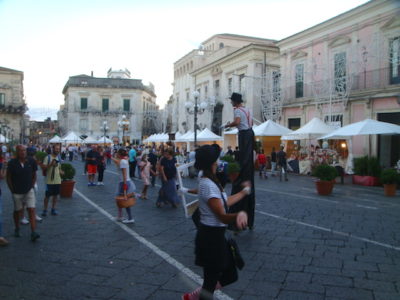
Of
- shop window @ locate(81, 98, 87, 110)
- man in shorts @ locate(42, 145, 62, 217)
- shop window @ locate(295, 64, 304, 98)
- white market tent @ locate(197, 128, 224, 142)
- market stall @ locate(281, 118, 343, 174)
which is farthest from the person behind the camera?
shop window @ locate(81, 98, 87, 110)

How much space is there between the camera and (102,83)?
57188mm

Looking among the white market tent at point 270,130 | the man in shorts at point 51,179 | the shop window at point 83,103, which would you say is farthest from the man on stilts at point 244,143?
the shop window at point 83,103

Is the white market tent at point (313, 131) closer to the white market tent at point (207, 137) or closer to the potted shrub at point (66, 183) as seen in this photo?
the white market tent at point (207, 137)

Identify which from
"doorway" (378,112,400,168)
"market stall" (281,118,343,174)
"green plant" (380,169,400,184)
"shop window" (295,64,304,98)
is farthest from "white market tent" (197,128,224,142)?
"green plant" (380,169,400,184)

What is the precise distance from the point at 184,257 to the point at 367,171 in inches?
444

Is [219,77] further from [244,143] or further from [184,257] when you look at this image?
[184,257]

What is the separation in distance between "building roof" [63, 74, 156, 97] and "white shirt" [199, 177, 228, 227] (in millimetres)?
56366

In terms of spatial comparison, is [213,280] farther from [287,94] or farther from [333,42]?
[287,94]

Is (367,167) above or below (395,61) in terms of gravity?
below

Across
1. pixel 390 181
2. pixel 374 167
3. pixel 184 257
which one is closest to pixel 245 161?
pixel 184 257

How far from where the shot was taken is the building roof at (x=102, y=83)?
56.1 meters

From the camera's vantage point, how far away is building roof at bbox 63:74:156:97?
184 feet

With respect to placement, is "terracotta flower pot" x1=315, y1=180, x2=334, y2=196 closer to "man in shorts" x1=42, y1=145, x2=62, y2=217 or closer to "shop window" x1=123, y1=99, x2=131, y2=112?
"man in shorts" x1=42, y1=145, x2=62, y2=217

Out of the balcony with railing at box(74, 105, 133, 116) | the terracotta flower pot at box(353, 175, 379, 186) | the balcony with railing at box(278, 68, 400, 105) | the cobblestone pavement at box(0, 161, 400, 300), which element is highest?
the balcony with railing at box(74, 105, 133, 116)
